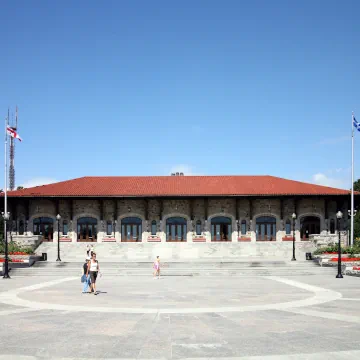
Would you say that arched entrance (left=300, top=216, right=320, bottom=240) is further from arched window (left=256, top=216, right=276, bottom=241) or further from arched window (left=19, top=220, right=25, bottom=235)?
arched window (left=19, top=220, right=25, bottom=235)

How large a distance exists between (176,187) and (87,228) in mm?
9711

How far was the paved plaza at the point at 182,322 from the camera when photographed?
9.46 meters

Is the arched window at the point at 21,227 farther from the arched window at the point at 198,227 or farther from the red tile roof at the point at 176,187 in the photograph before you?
the arched window at the point at 198,227

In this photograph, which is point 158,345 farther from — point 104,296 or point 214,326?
point 104,296

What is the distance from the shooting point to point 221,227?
47844mm

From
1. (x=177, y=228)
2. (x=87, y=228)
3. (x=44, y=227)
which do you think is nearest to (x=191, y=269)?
(x=177, y=228)

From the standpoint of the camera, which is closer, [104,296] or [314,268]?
[104,296]

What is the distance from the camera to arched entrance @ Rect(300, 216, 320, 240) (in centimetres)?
4766

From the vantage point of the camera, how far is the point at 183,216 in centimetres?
4775

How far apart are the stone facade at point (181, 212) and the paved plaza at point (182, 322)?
2559 centimetres

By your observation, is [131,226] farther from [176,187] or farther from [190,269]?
[190,269]

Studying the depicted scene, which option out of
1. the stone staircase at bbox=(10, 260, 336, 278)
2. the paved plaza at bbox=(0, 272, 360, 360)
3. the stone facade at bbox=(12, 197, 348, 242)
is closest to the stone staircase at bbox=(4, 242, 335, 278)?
the stone staircase at bbox=(10, 260, 336, 278)

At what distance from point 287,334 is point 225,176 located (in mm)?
42440

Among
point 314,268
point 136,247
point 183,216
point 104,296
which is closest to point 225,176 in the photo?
point 183,216
